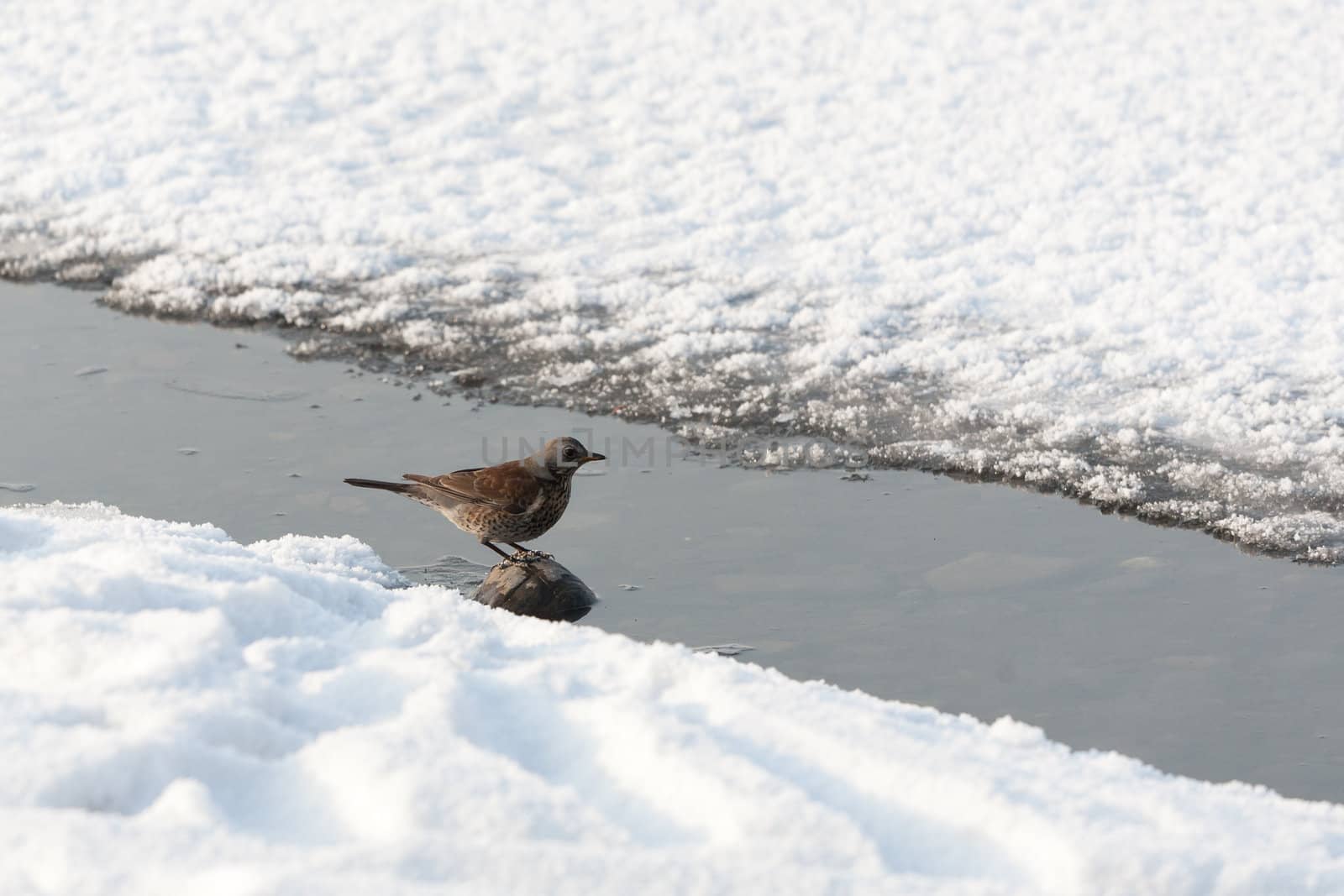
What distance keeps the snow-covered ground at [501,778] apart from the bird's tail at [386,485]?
2003 millimetres

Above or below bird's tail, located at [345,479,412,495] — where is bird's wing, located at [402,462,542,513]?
above

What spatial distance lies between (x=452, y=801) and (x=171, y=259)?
279 inches

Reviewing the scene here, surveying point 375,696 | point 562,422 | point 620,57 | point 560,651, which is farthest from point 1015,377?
point 620,57

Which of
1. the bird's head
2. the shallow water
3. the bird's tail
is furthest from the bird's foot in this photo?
the bird's tail

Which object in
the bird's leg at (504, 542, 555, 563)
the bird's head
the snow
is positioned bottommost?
the bird's leg at (504, 542, 555, 563)

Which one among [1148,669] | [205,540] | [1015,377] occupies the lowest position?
[1148,669]

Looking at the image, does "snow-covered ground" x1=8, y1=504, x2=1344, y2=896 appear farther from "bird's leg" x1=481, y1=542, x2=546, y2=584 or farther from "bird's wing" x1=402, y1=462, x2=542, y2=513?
"bird's wing" x1=402, y1=462, x2=542, y2=513

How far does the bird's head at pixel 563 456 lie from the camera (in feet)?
18.4

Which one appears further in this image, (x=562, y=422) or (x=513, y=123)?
(x=513, y=123)

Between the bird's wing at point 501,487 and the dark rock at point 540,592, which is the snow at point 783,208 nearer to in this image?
the bird's wing at point 501,487

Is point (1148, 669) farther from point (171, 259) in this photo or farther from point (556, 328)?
point (171, 259)

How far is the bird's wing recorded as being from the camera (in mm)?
5562

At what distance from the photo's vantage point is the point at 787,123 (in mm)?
11406

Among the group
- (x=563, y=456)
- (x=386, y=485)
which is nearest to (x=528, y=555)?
(x=563, y=456)
